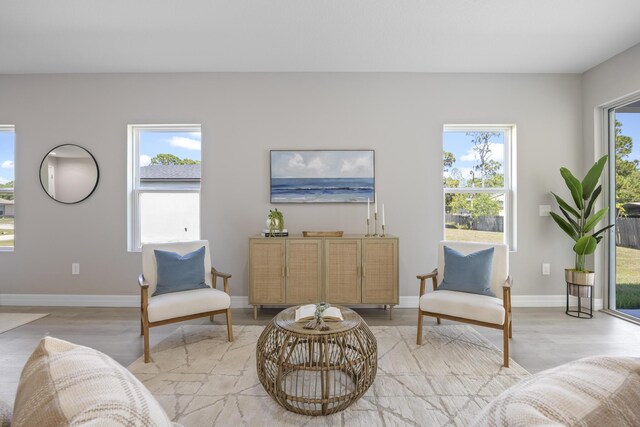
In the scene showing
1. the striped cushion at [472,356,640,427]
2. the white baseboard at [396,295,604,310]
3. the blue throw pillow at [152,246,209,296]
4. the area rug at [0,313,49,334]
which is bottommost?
the area rug at [0,313,49,334]

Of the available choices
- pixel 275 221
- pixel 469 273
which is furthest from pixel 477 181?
pixel 275 221

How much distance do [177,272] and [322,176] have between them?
1.92 meters

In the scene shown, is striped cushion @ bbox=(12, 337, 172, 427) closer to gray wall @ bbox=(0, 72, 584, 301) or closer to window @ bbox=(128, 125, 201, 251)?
gray wall @ bbox=(0, 72, 584, 301)

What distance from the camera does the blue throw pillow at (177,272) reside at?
2.96 metres

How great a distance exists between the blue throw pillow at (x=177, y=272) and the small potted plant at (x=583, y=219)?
12.7ft

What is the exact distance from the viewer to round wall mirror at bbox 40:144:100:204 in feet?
13.3

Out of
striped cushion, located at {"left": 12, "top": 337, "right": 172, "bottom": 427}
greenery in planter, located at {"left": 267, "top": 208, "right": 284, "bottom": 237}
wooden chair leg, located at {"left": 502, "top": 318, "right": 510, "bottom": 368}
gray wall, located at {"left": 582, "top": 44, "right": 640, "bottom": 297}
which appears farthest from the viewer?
greenery in planter, located at {"left": 267, "top": 208, "right": 284, "bottom": 237}

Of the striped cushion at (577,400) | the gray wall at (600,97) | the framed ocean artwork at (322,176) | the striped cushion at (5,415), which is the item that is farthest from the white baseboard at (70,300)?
the gray wall at (600,97)

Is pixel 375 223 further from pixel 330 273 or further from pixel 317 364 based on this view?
pixel 317 364

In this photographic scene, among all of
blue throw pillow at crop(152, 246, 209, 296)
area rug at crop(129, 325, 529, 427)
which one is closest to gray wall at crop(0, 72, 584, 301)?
blue throw pillow at crop(152, 246, 209, 296)

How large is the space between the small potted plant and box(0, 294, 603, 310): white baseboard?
0.42 metres

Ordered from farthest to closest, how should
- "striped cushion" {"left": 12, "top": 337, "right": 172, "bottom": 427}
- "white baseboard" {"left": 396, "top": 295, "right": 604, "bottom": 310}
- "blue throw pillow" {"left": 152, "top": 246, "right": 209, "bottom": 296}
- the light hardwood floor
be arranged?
"white baseboard" {"left": 396, "top": 295, "right": 604, "bottom": 310}, "blue throw pillow" {"left": 152, "top": 246, "right": 209, "bottom": 296}, the light hardwood floor, "striped cushion" {"left": 12, "top": 337, "right": 172, "bottom": 427}

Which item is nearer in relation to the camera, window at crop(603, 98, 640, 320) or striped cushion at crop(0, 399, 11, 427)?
striped cushion at crop(0, 399, 11, 427)

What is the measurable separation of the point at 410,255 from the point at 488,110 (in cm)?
200
